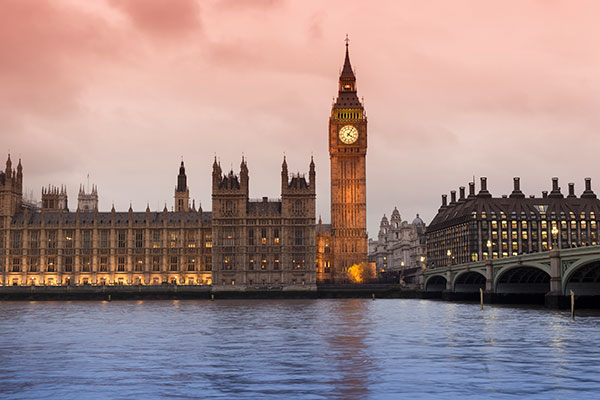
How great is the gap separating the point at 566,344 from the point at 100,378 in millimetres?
26161

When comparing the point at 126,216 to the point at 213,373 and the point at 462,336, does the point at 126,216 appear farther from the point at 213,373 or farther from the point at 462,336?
the point at 213,373

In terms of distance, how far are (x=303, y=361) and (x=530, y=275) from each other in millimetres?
78400

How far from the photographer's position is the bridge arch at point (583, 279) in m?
78.8

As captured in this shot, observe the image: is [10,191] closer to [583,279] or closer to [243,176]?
[243,176]

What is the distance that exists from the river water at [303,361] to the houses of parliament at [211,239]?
101844 millimetres

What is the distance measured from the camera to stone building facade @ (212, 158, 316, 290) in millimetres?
164125

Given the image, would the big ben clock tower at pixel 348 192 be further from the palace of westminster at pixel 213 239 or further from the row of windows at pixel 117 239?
the row of windows at pixel 117 239

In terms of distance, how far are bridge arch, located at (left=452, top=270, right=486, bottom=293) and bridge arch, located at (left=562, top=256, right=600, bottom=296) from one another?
144 feet

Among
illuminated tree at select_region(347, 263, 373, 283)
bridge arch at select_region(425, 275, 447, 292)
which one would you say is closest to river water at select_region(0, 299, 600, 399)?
bridge arch at select_region(425, 275, 447, 292)

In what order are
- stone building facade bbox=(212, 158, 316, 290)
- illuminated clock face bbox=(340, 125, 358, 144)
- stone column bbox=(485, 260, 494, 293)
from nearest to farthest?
1. stone column bbox=(485, 260, 494, 293)
2. stone building facade bbox=(212, 158, 316, 290)
3. illuminated clock face bbox=(340, 125, 358, 144)

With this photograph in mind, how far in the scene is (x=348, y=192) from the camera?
191750 millimetres

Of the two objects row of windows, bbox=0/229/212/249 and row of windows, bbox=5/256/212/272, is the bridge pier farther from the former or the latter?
row of windows, bbox=0/229/212/249

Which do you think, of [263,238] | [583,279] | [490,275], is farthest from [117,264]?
[583,279]

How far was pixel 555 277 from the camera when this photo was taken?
8294cm
